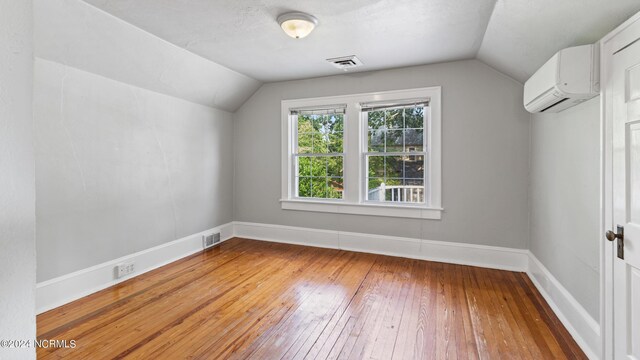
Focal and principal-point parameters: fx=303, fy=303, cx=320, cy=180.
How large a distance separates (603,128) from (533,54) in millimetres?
1133

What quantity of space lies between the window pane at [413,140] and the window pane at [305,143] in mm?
1423

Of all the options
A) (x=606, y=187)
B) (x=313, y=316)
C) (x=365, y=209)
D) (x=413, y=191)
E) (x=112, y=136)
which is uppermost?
(x=112, y=136)

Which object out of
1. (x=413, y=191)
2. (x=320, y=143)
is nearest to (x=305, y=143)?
(x=320, y=143)

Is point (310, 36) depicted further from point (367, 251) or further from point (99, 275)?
point (99, 275)

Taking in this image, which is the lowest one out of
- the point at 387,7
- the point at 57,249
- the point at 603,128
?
the point at 57,249

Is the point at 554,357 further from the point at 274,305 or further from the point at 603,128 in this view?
the point at 274,305

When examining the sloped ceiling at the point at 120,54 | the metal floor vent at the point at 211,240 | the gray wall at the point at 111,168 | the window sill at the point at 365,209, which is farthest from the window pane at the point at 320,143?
the metal floor vent at the point at 211,240

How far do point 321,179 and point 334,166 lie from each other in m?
0.29

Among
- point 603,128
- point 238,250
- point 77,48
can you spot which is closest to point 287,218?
point 238,250

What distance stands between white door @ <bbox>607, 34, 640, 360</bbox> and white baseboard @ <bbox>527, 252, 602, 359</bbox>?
256mm

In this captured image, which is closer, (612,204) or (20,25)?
(20,25)

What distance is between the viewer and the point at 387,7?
2459 millimetres

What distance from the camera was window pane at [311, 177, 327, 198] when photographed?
15.0 ft

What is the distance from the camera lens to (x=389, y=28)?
9.27 feet
